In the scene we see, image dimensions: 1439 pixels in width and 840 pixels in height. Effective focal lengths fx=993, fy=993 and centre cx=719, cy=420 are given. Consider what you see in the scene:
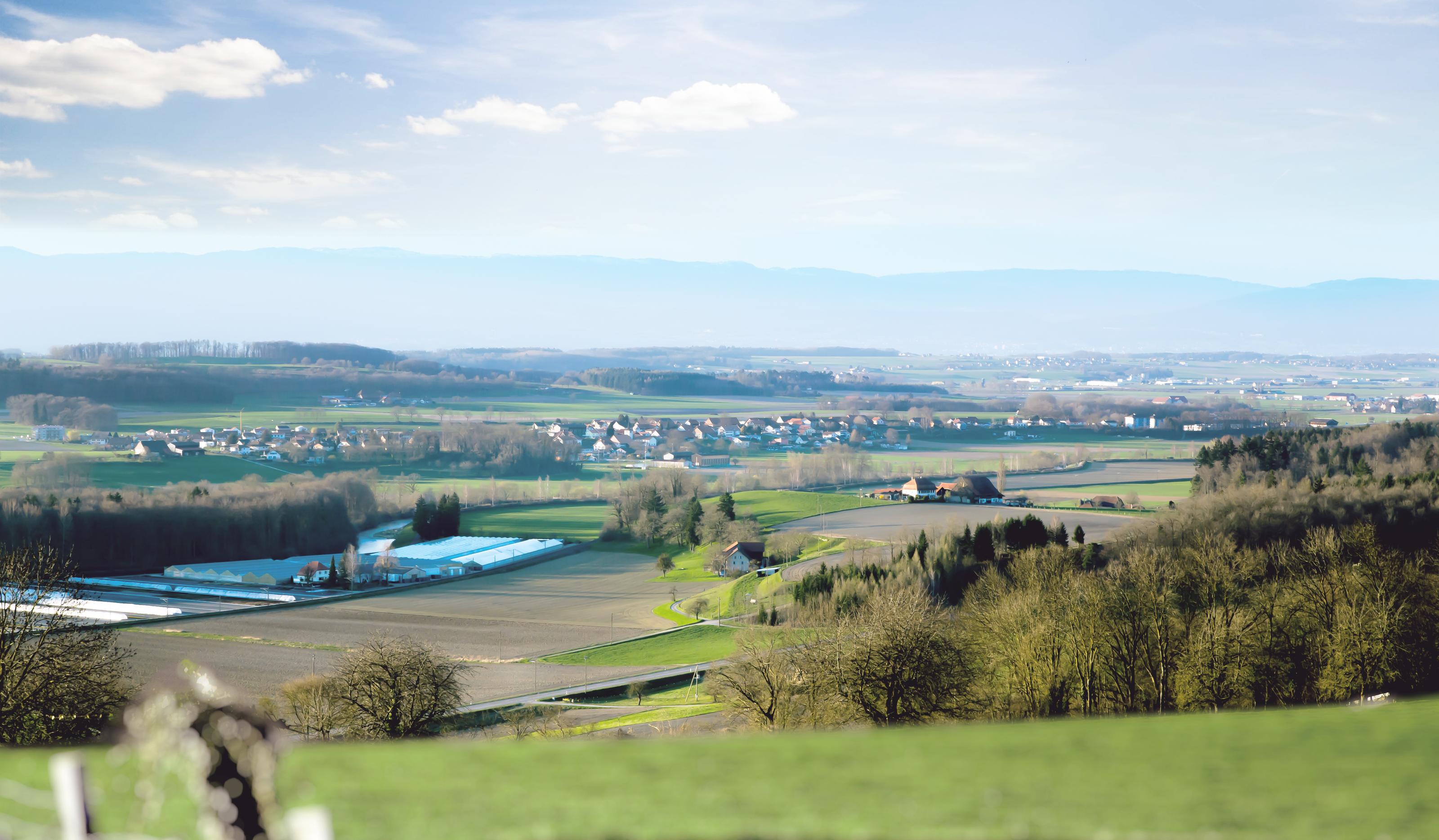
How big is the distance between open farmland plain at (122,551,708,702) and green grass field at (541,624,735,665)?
101cm

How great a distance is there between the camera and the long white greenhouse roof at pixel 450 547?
199ft

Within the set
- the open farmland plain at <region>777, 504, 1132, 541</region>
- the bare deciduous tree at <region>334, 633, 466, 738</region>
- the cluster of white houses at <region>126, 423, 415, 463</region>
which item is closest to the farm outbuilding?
the open farmland plain at <region>777, 504, 1132, 541</region>

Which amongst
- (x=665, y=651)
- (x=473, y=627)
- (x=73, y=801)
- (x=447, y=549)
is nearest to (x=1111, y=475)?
(x=447, y=549)

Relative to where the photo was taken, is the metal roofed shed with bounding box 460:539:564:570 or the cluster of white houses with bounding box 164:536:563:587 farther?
the metal roofed shed with bounding box 460:539:564:570

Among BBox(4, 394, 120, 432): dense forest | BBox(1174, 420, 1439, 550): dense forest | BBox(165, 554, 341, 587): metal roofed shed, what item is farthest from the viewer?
BBox(4, 394, 120, 432): dense forest

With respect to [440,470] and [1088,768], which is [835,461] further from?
[1088,768]

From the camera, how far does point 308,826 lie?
564 cm

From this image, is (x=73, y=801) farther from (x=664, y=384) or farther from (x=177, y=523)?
(x=664, y=384)

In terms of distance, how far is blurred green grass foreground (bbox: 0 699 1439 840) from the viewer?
650 cm

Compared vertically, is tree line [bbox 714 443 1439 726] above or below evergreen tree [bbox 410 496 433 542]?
above

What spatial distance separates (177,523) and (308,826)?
2563 inches

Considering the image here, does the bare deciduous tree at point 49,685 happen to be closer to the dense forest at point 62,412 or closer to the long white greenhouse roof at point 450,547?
the long white greenhouse roof at point 450,547

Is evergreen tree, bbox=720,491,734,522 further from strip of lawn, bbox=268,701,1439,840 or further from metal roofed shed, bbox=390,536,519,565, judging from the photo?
strip of lawn, bbox=268,701,1439,840

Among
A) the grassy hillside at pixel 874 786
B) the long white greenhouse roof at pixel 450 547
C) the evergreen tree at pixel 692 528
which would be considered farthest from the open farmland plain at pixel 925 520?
the grassy hillside at pixel 874 786
